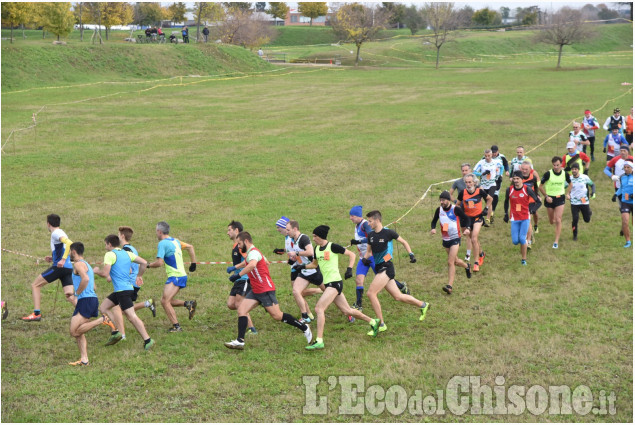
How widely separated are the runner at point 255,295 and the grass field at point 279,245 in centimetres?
37

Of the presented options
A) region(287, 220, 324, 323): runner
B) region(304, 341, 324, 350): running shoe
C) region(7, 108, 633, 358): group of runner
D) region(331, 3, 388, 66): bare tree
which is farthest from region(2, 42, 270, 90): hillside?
region(304, 341, 324, 350): running shoe

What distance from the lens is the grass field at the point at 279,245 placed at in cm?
962

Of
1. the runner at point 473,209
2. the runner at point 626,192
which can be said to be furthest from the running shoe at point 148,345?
the runner at point 626,192

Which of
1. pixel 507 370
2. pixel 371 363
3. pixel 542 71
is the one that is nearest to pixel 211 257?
pixel 371 363

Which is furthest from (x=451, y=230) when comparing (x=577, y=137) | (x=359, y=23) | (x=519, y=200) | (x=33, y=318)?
(x=359, y=23)

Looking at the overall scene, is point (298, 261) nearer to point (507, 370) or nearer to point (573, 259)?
point (507, 370)

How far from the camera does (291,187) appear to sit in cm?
2244

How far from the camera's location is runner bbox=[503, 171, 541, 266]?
1479 cm

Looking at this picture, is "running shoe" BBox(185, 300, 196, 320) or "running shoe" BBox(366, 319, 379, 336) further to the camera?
"running shoe" BBox(185, 300, 196, 320)

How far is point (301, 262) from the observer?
11.6 metres

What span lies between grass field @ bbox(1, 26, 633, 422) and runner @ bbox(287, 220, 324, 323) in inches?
26.4

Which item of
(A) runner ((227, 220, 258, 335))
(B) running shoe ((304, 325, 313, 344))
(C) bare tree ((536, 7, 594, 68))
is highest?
(C) bare tree ((536, 7, 594, 68))

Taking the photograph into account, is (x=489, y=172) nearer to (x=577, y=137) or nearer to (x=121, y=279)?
(x=577, y=137)

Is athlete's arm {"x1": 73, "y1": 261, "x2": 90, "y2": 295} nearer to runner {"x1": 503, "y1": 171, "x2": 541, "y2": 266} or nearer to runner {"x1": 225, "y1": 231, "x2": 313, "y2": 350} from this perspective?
runner {"x1": 225, "y1": 231, "x2": 313, "y2": 350}
